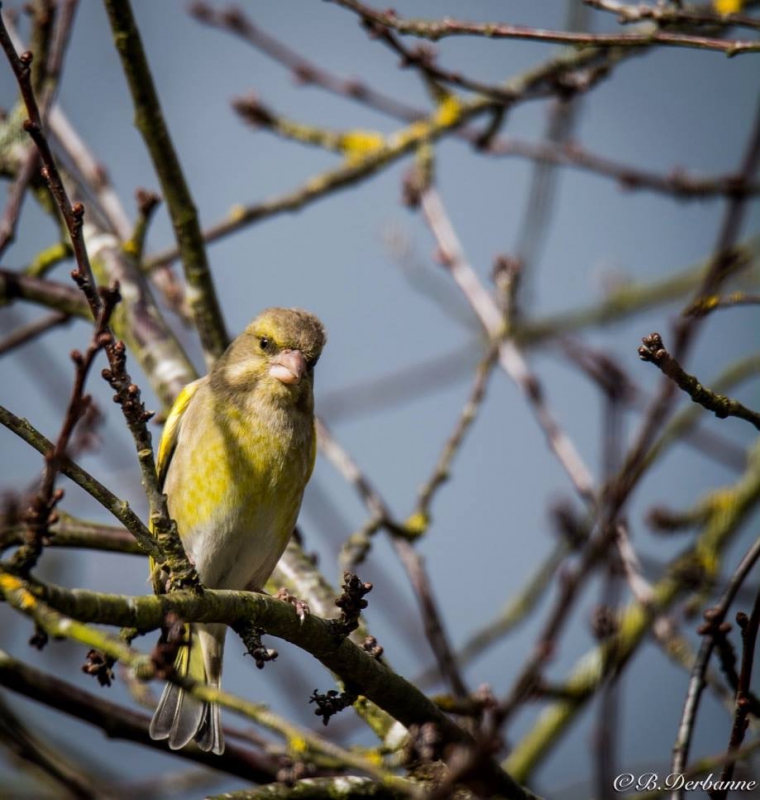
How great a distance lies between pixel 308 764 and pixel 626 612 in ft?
11.9

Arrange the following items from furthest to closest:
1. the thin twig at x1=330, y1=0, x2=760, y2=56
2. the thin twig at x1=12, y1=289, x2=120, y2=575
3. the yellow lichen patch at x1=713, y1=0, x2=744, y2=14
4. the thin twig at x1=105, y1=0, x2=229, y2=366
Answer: the yellow lichen patch at x1=713, y1=0, x2=744, y2=14 → the thin twig at x1=105, y1=0, x2=229, y2=366 → the thin twig at x1=330, y1=0, x2=760, y2=56 → the thin twig at x1=12, y1=289, x2=120, y2=575

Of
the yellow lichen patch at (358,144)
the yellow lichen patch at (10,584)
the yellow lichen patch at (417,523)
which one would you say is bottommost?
the yellow lichen patch at (10,584)

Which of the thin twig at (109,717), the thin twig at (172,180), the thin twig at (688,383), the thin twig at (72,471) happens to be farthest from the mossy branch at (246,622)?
the thin twig at (172,180)

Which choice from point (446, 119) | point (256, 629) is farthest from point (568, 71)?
point (256, 629)

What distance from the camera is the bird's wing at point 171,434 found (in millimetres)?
5137

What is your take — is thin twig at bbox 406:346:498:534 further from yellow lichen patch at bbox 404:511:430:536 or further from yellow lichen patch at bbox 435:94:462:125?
yellow lichen patch at bbox 435:94:462:125

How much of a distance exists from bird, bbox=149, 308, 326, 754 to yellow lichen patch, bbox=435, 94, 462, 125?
1991 mm

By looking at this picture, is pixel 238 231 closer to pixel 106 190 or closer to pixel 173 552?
pixel 106 190

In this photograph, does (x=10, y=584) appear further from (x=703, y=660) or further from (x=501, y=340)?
(x=501, y=340)

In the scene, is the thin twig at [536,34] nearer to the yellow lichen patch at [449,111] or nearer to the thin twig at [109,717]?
the yellow lichen patch at [449,111]

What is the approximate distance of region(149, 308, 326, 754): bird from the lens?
Result: 478cm

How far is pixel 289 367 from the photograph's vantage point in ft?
16.7

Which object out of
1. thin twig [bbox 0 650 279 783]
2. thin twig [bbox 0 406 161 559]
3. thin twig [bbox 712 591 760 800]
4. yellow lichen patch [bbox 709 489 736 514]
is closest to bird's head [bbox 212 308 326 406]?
thin twig [bbox 0 650 279 783]

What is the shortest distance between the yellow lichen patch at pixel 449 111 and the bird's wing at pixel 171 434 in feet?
8.14
